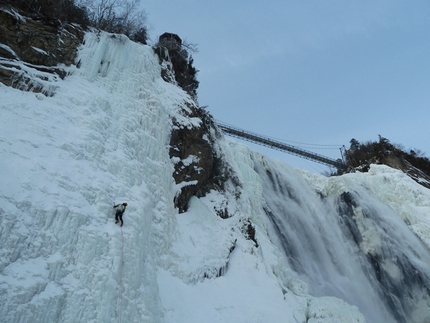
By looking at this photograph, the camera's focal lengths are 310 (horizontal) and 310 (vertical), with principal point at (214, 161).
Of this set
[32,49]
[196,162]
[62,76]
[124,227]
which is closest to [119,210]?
[124,227]

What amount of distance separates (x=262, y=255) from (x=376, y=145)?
966 inches

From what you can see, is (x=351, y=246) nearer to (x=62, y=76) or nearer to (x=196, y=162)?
(x=196, y=162)

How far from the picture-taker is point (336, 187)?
64.0ft

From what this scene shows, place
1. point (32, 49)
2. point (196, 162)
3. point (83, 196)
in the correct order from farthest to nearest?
point (196, 162), point (32, 49), point (83, 196)

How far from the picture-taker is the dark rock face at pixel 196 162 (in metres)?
10.3

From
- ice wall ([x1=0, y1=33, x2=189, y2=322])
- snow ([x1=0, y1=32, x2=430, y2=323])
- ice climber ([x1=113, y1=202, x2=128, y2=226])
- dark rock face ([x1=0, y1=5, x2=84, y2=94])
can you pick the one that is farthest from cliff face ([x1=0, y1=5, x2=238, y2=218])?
ice climber ([x1=113, y1=202, x2=128, y2=226])

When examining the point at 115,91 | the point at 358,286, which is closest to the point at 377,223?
the point at 358,286

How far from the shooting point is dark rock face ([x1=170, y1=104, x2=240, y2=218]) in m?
10.3

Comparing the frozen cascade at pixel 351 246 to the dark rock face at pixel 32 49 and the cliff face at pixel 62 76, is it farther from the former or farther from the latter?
the dark rock face at pixel 32 49

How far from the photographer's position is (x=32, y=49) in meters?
8.91

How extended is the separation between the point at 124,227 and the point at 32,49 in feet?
20.5

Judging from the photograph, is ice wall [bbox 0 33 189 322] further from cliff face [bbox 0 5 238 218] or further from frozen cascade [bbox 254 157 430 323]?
frozen cascade [bbox 254 157 430 323]

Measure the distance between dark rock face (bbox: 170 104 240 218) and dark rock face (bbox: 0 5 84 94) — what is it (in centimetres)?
403

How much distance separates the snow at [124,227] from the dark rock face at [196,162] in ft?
0.95
